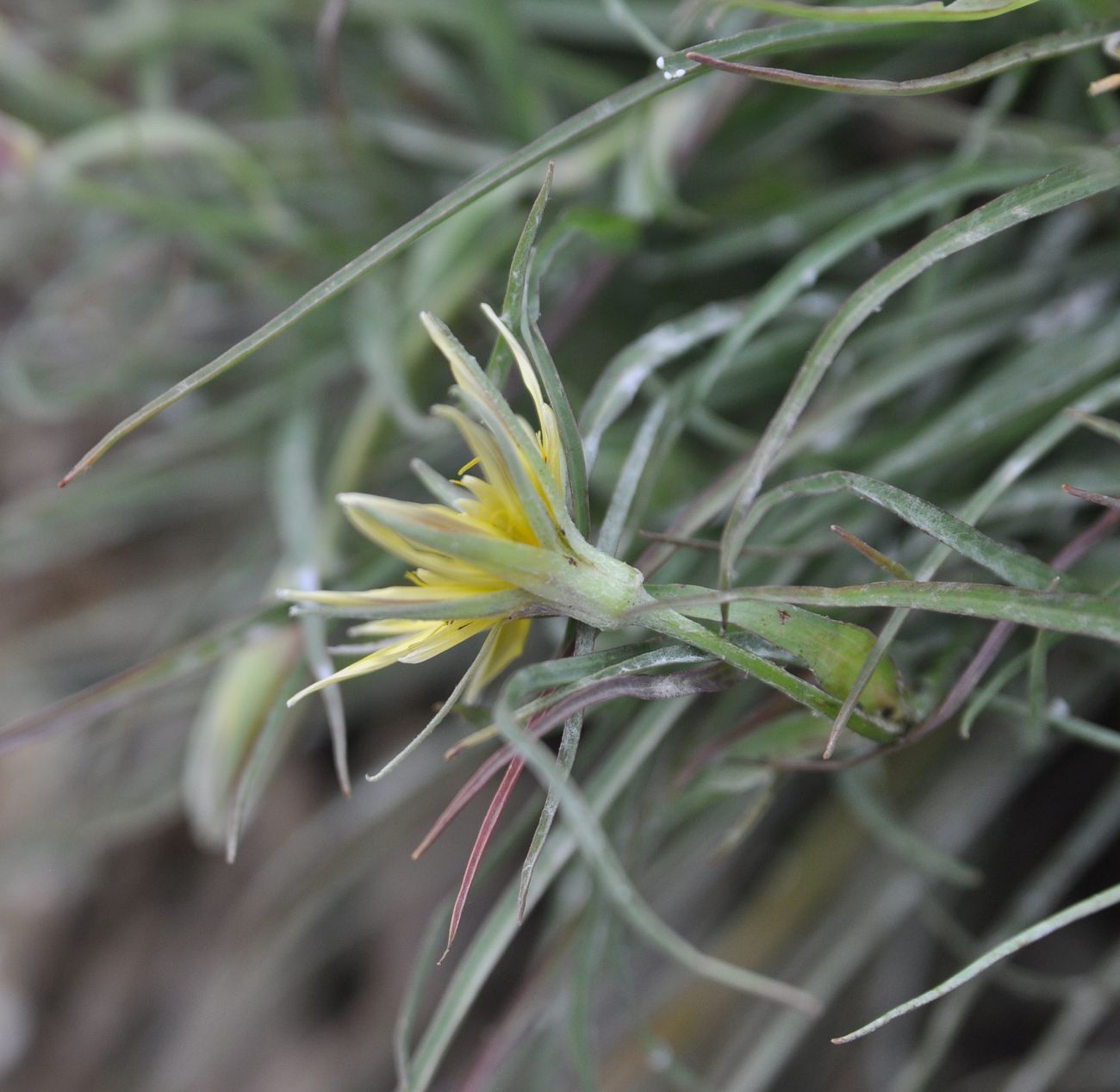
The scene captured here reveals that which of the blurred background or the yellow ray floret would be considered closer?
the yellow ray floret

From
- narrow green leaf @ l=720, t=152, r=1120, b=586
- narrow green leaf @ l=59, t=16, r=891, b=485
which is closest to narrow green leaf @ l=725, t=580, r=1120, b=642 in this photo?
narrow green leaf @ l=720, t=152, r=1120, b=586

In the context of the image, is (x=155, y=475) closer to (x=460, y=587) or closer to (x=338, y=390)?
(x=338, y=390)

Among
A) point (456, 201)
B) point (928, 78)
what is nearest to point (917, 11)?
point (928, 78)

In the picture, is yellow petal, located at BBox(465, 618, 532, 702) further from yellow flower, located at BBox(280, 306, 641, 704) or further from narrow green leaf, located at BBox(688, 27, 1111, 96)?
narrow green leaf, located at BBox(688, 27, 1111, 96)

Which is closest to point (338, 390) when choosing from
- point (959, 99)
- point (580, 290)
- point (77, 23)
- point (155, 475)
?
point (155, 475)

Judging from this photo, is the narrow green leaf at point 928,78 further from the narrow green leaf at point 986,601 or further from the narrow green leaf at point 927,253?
the narrow green leaf at point 986,601
